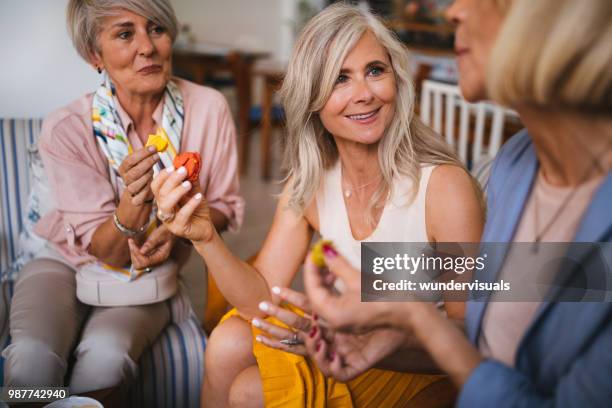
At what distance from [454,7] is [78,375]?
120 centimetres

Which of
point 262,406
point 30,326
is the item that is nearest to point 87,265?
point 30,326

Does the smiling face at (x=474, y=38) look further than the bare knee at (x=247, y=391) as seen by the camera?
No

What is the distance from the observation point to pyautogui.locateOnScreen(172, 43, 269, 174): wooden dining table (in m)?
4.66

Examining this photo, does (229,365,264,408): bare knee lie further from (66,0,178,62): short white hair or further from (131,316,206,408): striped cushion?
(66,0,178,62): short white hair

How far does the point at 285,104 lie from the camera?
1477 mm

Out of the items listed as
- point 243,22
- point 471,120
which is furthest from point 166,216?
point 243,22

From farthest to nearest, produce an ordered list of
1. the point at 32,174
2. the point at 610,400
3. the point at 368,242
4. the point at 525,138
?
the point at 32,174 → the point at 368,242 → the point at 525,138 → the point at 610,400

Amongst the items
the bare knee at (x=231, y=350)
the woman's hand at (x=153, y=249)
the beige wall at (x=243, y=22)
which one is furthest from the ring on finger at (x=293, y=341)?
the beige wall at (x=243, y=22)

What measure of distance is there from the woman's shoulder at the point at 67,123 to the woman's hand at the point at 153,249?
36cm

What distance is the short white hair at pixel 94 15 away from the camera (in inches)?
58.4

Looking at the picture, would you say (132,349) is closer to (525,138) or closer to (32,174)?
(32,174)

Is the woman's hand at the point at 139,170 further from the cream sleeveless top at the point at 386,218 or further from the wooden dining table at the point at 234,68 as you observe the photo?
the wooden dining table at the point at 234,68

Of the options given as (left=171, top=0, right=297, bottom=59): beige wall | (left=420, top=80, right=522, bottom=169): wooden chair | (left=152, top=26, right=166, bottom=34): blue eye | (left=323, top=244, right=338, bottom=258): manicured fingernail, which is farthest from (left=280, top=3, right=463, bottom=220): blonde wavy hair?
(left=171, top=0, right=297, bottom=59): beige wall

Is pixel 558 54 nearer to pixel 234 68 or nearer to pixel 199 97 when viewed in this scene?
pixel 199 97
